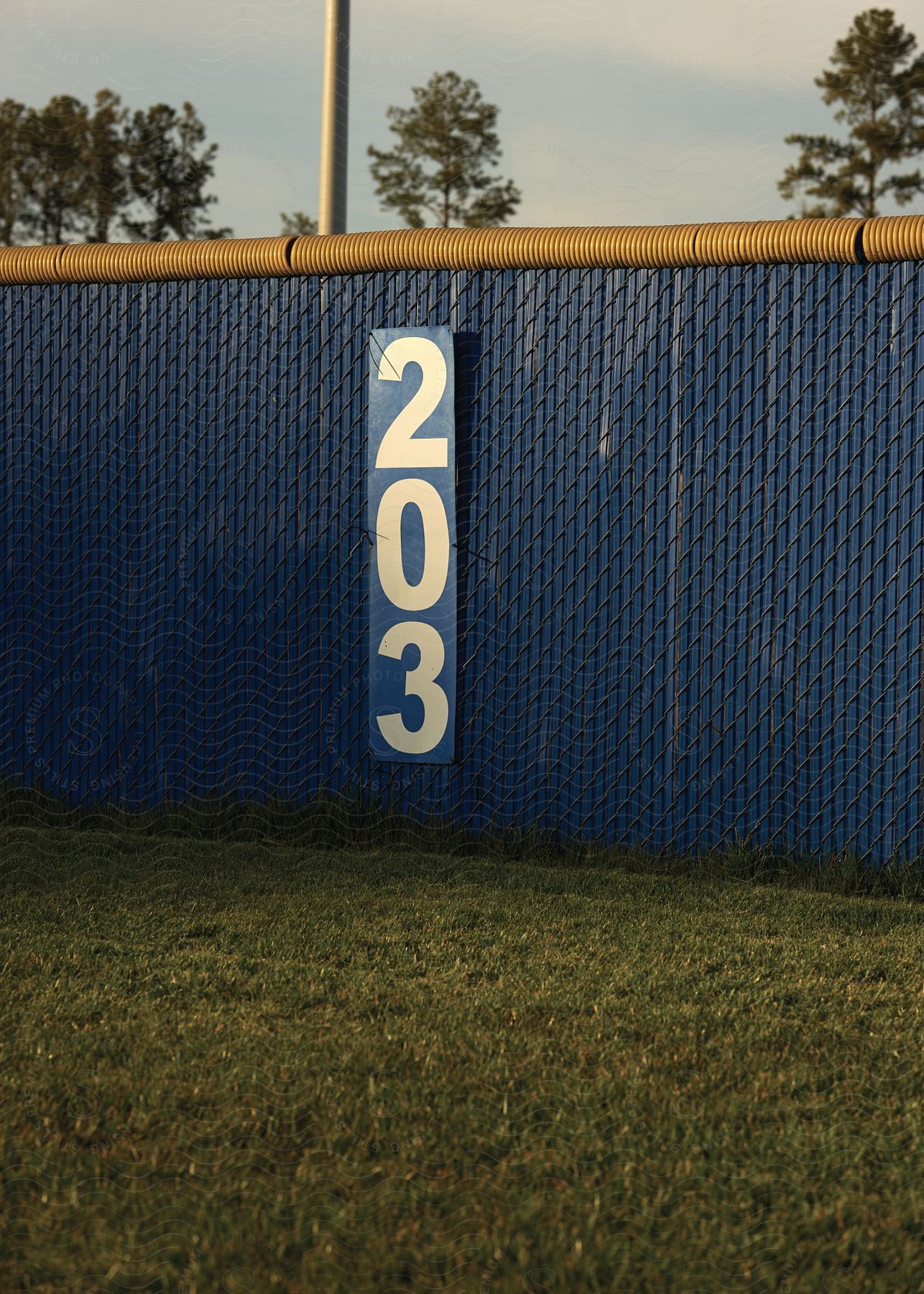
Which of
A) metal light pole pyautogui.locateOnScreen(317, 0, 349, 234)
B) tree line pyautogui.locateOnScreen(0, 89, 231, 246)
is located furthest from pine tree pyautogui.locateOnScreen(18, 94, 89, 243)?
metal light pole pyautogui.locateOnScreen(317, 0, 349, 234)

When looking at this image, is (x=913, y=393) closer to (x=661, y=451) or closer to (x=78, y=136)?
(x=661, y=451)

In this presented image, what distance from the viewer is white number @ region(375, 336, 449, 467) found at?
17.0ft

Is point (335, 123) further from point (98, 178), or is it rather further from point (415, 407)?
point (98, 178)

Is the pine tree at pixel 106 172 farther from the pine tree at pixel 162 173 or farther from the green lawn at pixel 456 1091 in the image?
the green lawn at pixel 456 1091

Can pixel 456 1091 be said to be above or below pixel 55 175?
below

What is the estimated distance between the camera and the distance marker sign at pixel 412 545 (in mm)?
5195

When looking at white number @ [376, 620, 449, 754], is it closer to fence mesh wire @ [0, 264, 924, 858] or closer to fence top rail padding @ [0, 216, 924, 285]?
fence mesh wire @ [0, 264, 924, 858]

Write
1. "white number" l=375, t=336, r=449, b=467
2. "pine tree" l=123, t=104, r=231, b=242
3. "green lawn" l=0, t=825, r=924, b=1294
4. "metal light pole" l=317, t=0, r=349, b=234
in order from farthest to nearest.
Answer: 1. "pine tree" l=123, t=104, r=231, b=242
2. "metal light pole" l=317, t=0, r=349, b=234
3. "white number" l=375, t=336, r=449, b=467
4. "green lawn" l=0, t=825, r=924, b=1294

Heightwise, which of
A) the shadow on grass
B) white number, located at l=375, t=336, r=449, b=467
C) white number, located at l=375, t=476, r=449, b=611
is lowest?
the shadow on grass

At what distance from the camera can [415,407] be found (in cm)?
522

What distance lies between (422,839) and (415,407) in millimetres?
1740

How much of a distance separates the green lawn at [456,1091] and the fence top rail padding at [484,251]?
2368 mm

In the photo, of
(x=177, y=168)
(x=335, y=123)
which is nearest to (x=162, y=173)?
(x=177, y=168)

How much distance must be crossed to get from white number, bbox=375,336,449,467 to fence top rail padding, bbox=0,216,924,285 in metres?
0.34
